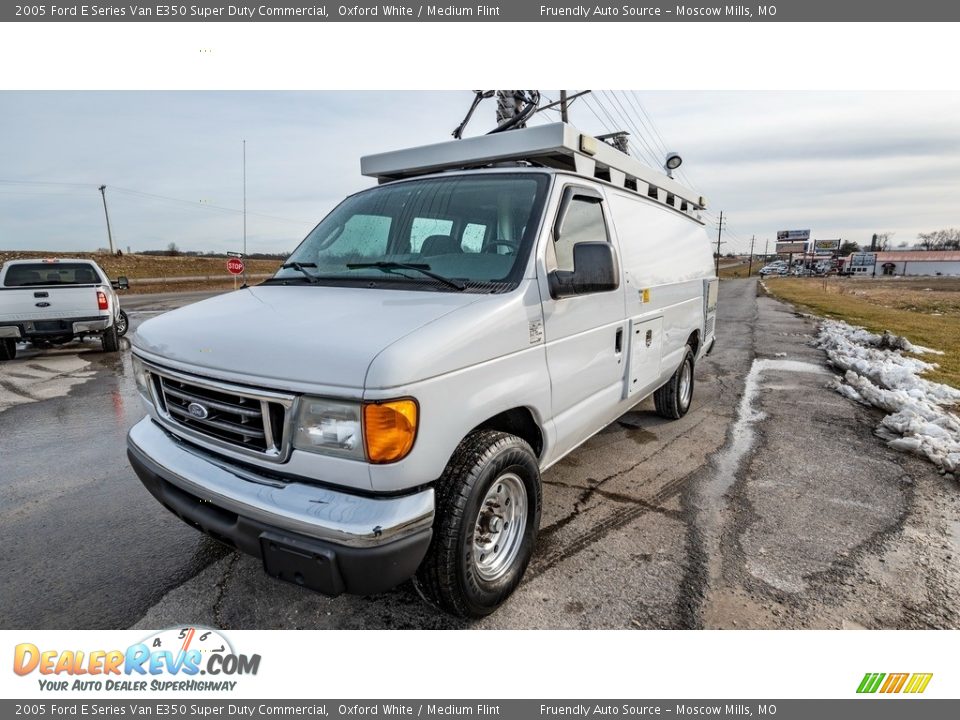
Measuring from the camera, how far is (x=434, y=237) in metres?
3.10

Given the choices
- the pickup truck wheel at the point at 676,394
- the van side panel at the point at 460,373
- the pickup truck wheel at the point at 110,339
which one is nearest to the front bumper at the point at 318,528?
the van side panel at the point at 460,373

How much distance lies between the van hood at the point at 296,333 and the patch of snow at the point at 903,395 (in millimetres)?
4616

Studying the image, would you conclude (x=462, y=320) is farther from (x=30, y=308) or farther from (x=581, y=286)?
(x=30, y=308)

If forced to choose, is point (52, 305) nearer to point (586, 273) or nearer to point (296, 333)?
point (296, 333)

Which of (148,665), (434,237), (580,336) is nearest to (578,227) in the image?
(580,336)

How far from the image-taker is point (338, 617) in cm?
258

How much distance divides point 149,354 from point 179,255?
3511 inches

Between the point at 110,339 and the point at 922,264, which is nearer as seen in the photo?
the point at 110,339

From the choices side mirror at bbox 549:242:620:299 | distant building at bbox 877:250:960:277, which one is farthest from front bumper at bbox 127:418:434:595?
distant building at bbox 877:250:960:277

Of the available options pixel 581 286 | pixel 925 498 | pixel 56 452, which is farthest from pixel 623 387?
pixel 56 452

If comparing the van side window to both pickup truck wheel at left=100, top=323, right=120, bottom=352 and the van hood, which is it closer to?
the van hood

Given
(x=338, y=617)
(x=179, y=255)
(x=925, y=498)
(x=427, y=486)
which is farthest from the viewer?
(x=179, y=255)

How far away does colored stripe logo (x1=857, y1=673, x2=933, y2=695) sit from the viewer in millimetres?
2254

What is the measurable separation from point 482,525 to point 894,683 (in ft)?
6.30
